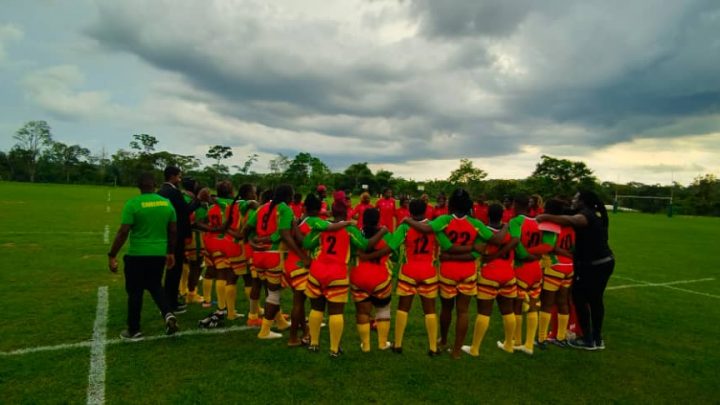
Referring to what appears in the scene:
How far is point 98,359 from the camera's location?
187 inches

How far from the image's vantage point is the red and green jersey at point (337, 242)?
4.99m

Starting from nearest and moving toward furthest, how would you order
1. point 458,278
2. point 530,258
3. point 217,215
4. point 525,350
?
point 458,278
point 530,258
point 525,350
point 217,215

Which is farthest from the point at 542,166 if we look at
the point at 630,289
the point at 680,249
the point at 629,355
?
the point at 629,355

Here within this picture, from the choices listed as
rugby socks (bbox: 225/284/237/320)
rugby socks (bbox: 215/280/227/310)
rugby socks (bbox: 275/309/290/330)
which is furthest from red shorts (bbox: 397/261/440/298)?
rugby socks (bbox: 215/280/227/310)

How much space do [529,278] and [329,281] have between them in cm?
278

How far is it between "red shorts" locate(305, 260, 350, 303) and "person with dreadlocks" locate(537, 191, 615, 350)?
11.3 ft

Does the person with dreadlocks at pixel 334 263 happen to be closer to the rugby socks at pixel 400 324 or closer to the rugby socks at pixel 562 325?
the rugby socks at pixel 400 324

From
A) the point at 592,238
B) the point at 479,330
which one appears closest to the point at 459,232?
the point at 479,330

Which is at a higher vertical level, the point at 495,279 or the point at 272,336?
the point at 495,279

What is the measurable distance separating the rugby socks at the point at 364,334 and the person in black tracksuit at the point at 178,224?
10.7 feet

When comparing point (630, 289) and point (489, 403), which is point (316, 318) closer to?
point (489, 403)

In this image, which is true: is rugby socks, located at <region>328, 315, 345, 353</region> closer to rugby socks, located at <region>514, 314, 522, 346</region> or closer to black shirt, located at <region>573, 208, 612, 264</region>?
rugby socks, located at <region>514, 314, 522, 346</region>

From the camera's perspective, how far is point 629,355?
5691 millimetres

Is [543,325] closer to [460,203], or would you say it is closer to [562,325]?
[562,325]
